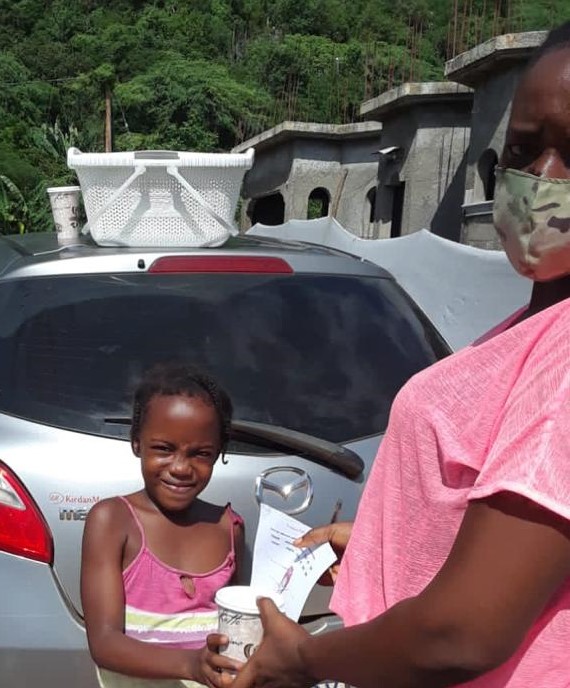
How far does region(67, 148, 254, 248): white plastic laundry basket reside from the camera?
9.61 feet

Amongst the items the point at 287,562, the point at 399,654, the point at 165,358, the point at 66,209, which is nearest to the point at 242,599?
the point at 287,562

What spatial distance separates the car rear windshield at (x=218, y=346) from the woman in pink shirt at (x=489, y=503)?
1.21 metres

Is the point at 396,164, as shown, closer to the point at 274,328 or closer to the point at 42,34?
the point at 274,328

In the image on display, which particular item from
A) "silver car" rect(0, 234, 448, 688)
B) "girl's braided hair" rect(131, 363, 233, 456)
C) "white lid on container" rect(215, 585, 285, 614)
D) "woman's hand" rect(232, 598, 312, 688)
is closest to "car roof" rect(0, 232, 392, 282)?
"silver car" rect(0, 234, 448, 688)

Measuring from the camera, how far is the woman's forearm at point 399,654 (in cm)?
103

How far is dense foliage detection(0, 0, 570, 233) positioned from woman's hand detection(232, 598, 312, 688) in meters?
16.7

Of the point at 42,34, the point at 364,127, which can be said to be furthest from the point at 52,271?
the point at 42,34

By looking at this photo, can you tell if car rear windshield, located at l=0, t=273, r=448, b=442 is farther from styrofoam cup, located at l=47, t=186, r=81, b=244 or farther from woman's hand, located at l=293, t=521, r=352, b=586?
styrofoam cup, located at l=47, t=186, r=81, b=244

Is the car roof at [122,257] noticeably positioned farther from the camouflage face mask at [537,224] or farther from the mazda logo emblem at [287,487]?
the camouflage face mask at [537,224]

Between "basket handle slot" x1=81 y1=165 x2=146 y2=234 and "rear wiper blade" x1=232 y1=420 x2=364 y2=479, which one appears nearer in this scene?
"rear wiper blade" x1=232 y1=420 x2=364 y2=479

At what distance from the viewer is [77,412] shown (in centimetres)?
235

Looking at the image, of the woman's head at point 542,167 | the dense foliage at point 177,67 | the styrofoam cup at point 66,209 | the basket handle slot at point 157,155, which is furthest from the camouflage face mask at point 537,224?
the dense foliage at point 177,67

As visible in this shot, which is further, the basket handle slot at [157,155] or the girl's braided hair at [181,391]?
the basket handle slot at [157,155]

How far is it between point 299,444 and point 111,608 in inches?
26.5
